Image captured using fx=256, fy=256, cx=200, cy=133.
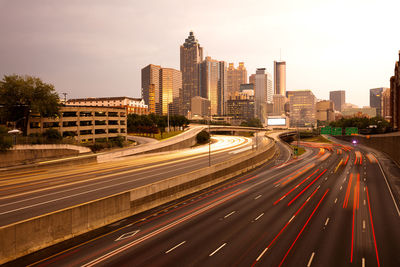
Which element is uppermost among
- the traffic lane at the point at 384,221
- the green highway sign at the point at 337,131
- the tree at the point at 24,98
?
the tree at the point at 24,98

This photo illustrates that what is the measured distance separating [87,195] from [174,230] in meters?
12.3

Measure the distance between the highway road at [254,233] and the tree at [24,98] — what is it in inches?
1774

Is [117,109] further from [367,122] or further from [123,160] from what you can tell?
[367,122]

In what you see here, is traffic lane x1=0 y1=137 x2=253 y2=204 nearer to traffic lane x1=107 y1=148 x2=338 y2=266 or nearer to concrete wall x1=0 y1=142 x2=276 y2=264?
concrete wall x1=0 y1=142 x2=276 y2=264

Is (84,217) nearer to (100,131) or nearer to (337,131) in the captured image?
(100,131)

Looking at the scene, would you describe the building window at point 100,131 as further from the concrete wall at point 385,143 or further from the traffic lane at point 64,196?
the concrete wall at point 385,143

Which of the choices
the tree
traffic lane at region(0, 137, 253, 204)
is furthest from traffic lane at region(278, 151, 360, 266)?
the tree

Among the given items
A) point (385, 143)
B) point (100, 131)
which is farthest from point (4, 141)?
point (385, 143)

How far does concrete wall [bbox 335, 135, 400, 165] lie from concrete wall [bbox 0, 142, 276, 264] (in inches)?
2239

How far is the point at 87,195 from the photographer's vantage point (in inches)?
→ 1103

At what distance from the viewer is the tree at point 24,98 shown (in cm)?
5512

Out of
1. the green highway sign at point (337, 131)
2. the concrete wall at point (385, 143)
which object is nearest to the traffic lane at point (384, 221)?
the concrete wall at point (385, 143)

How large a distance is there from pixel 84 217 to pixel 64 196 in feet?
31.0

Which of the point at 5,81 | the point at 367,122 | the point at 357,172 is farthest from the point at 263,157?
the point at 367,122
